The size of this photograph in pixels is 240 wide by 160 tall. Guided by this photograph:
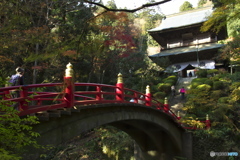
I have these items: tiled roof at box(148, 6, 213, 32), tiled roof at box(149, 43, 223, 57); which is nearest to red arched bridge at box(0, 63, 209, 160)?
tiled roof at box(149, 43, 223, 57)

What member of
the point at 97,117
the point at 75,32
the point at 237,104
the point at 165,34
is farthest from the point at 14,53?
the point at 165,34

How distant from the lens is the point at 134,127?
34.1ft

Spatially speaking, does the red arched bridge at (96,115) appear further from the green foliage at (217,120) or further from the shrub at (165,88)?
the shrub at (165,88)

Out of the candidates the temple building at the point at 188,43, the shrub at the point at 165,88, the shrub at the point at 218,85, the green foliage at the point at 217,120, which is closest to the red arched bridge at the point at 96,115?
the green foliage at the point at 217,120

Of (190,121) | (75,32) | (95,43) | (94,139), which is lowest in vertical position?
(94,139)

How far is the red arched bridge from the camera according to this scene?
416cm

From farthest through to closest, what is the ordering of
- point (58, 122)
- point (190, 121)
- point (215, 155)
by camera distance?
point (190, 121), point (215, 155), point (58, 122)

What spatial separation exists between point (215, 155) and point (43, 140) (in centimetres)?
988

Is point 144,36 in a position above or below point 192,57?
above

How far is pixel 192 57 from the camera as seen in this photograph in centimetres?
2355

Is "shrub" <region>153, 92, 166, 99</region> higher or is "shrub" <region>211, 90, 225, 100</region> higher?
"shrub" <region>211, 90, 225, 100</region>

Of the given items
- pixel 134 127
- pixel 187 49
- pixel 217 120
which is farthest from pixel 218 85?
pixel 134 127

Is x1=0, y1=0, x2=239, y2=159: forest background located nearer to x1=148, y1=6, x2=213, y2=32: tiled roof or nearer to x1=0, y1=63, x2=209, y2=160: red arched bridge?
x1=0, y1=63, x2=209, y2=160: red arched bridge

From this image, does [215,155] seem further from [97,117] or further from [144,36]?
[144,36]
